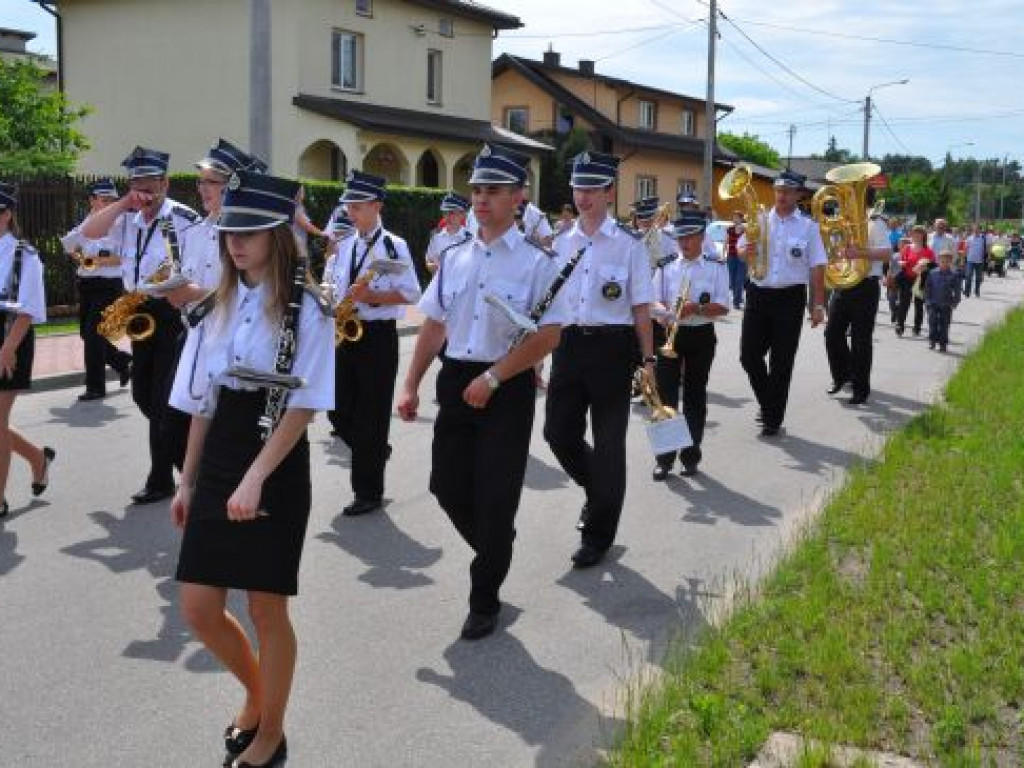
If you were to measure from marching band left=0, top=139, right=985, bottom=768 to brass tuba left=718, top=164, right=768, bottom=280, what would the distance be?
28mm

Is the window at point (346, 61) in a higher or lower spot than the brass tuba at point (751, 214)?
higher

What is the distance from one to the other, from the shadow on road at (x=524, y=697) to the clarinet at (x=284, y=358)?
1.51 m

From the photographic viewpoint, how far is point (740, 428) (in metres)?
10.4

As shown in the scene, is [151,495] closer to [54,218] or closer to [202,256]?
[202,256]

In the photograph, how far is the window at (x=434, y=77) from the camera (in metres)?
32.9

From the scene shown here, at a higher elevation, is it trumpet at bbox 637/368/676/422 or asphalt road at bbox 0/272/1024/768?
trumpet at bbox 637/368/676/422

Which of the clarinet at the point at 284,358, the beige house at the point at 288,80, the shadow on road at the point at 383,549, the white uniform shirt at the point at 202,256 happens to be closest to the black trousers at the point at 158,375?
the white uniform shirt at the point at 202,256

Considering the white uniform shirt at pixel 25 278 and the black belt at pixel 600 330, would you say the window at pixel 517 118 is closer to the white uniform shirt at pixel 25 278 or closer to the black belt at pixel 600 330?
the white uniform shirt at pixel 25 278

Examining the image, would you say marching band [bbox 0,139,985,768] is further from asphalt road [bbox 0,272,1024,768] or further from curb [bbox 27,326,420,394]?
curb [bbox 27,326,420,394]

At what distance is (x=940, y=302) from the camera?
16734 mm

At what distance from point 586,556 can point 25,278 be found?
3608mm

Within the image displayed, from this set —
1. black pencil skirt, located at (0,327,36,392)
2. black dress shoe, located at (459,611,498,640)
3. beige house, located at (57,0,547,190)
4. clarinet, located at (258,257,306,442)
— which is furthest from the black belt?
beige house, located at (57,0,547,190)

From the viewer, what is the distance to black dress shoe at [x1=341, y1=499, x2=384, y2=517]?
721 centimetres

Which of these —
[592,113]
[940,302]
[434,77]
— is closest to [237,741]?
[940,302]
